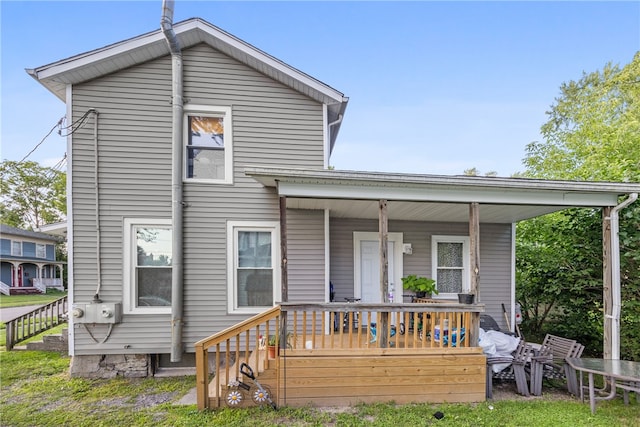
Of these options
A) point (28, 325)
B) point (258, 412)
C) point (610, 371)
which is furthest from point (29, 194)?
point (610, 371)

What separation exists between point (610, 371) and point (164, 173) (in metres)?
6.63

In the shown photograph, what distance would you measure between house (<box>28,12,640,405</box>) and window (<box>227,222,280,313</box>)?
0.06 ft

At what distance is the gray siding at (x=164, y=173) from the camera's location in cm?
489

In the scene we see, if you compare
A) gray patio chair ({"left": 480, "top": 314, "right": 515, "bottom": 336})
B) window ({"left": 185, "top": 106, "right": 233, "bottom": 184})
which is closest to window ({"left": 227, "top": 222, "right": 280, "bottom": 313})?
window ({"left": 185, "top": 106, "right": 233, "bottom": 184})

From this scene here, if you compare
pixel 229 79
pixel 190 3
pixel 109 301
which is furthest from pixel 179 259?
pixel 190 3

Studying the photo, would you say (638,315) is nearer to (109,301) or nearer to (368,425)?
(368,425)

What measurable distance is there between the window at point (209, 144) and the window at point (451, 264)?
4.47m

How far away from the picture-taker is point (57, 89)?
5.05 m

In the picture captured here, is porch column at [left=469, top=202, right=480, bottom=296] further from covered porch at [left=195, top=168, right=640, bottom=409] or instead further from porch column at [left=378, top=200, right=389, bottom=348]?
porch column at [left=378, top=200, right=389, bottom=348]

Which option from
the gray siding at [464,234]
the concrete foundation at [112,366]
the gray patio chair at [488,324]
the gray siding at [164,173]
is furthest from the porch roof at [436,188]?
the concrete foundation at [112,366]

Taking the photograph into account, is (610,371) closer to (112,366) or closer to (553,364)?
(553,364)

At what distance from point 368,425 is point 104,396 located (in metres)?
Answer: 3.66

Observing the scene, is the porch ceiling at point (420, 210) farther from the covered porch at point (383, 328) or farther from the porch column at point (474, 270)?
the porch column at point (474, 270)

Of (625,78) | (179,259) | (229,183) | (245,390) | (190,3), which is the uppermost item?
(625,78)
